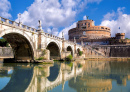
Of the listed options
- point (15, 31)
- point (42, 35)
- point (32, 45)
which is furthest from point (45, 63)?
point (15, 31)

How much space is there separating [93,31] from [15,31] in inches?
2467

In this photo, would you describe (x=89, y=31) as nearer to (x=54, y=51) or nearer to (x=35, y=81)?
(x=54, y=51)

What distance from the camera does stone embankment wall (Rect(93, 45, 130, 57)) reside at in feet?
185

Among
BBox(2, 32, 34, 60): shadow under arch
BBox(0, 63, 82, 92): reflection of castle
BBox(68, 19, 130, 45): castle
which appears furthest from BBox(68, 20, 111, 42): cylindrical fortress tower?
BBox(0, 63, 82, 92): reflection of castle

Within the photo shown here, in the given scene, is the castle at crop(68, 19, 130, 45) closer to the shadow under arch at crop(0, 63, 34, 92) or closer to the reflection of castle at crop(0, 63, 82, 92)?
the reflection of castle at crop(0, 63, 82, 92)

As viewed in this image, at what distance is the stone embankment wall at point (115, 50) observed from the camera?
5634 cm

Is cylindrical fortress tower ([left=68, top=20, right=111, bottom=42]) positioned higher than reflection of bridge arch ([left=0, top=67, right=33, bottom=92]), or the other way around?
cylindrical fortress tower ([left=68, top=20, right=111, bottom=42])

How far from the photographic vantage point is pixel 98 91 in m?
8.73

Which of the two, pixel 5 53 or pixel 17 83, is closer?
pixel 17 83

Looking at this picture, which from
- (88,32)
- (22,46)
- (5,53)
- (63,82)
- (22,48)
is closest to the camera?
(63,82)

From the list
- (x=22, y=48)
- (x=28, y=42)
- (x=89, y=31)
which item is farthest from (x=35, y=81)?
(x=89, y=31)

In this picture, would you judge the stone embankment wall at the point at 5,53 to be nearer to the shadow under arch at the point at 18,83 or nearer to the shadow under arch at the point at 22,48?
the shadow under arch at the point at 22,48

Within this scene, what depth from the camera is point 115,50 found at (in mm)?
57906

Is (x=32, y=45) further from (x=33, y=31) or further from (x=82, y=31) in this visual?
(x=82, y=31)
